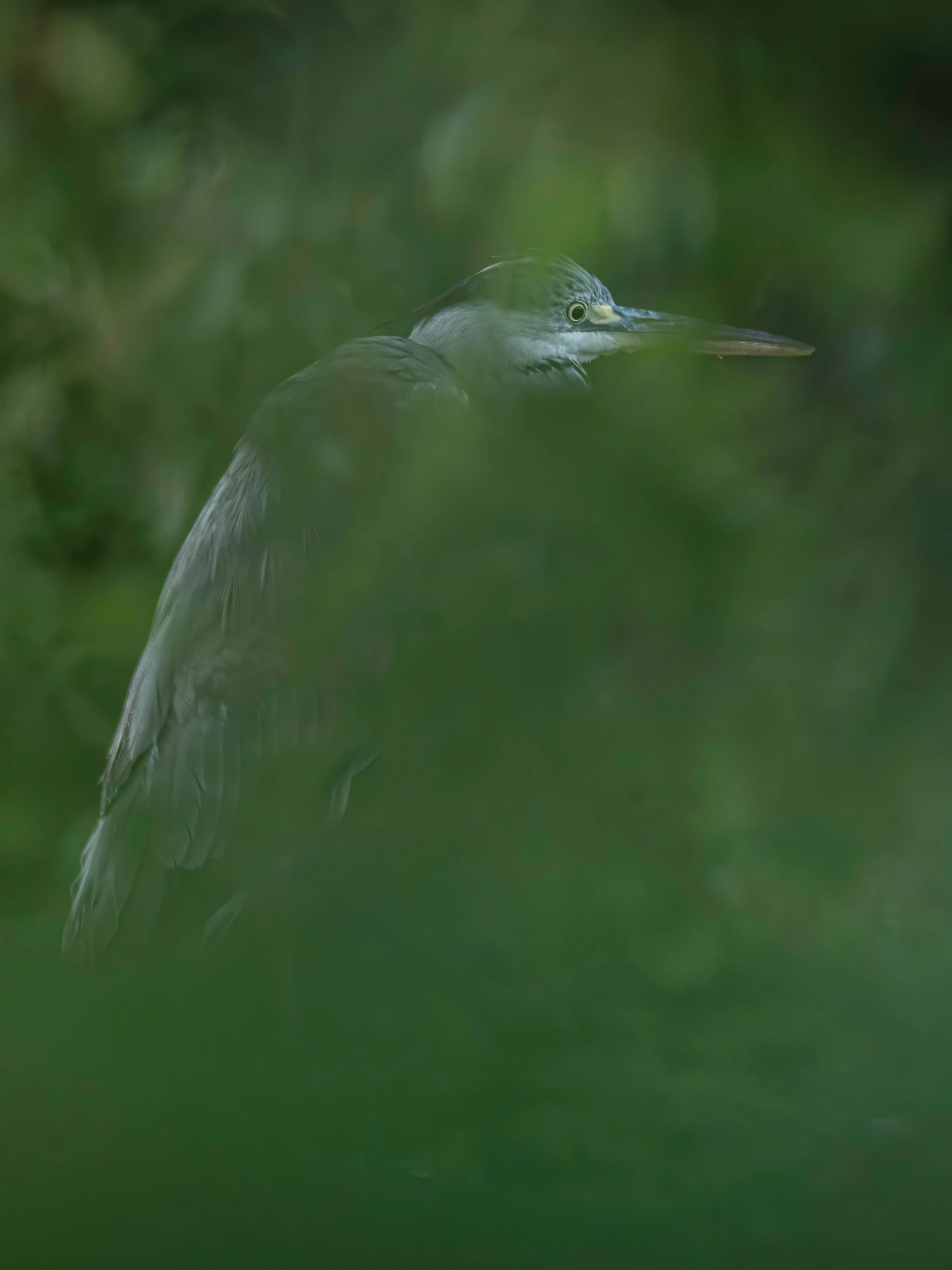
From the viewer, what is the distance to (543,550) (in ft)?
3.67

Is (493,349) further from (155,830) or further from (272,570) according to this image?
(155,830)

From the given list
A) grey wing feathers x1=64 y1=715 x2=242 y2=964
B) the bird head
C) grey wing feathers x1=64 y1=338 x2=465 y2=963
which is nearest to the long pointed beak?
the bird head

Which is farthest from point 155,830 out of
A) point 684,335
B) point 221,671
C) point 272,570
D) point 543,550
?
point 684,335

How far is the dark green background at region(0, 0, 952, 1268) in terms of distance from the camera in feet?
3.44

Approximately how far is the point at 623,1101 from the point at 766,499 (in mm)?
600

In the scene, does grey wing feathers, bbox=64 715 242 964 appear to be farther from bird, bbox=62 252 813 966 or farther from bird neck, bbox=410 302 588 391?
bird neck, bbox=410 302 588 391

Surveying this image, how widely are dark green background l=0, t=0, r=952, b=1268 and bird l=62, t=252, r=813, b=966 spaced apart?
3 centimetres

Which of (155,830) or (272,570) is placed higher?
(272,570)

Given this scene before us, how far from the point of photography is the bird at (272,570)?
3.50 ft

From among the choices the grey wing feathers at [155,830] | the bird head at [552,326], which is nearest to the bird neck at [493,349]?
the bird head at [552,326]

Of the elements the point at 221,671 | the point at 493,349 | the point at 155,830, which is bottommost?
the point at 155,830

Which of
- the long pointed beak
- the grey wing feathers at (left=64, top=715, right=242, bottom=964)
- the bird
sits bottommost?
the grey wing feathers at (left=64, top=715, right=242, bottom=964)

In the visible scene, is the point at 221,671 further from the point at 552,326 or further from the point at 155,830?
the point at 552,326

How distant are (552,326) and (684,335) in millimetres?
134
